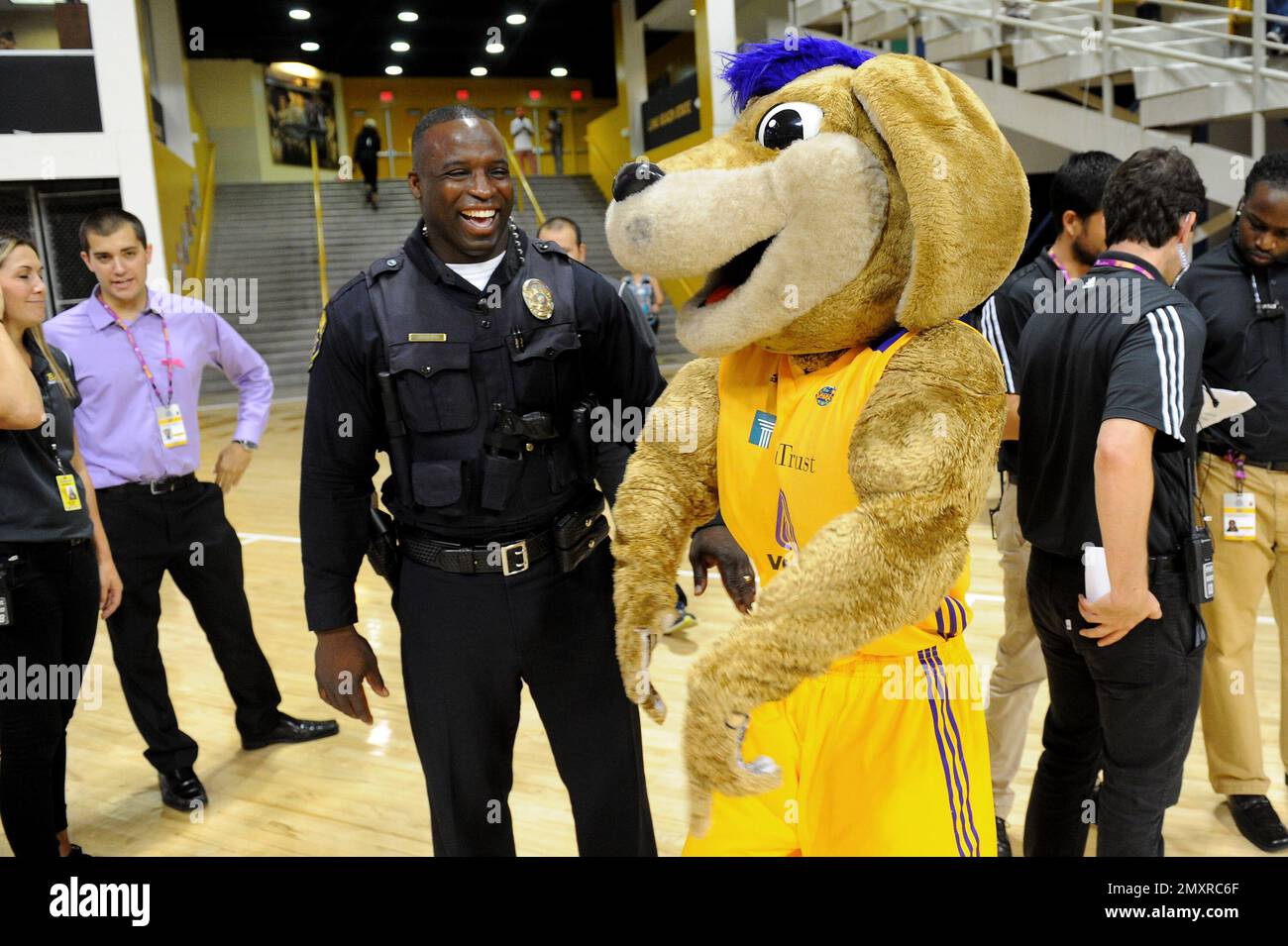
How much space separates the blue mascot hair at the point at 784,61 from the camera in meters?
1.67

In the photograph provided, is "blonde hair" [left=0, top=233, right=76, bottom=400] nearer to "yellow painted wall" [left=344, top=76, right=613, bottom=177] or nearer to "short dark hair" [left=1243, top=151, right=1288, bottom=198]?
"short dark hair" [left=1243, top=151, right=1288, bottom=198]

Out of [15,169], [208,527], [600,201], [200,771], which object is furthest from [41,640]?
[600,201]

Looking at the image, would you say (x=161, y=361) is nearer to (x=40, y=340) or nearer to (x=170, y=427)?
(x=170, y=427)

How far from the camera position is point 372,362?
2.25 metres

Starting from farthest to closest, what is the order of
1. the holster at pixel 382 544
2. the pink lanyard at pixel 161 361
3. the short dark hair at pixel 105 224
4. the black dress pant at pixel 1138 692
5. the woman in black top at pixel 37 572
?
the pink lanyard at pixel 161 361 < the short dark hair at pixel 105 224 < the woman in black top at pixel 37 572 < the holster at pixel 382 544 < the black dress pant at pixel 1138 692

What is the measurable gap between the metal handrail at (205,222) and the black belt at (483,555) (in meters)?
13.9

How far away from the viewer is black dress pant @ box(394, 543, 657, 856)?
228cm

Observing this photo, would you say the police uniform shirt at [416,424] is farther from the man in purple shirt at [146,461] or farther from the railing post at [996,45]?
the railing post at [996,45]

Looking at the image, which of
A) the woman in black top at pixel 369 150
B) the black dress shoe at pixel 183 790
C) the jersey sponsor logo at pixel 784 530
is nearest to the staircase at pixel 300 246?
the woman in black top at pixel 369 150

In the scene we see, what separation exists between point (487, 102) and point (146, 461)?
73.6 feet

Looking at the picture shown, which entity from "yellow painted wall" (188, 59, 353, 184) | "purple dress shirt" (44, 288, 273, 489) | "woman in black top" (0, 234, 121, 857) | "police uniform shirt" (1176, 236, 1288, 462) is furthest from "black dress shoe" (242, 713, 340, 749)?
"yellow painted wall" (188, 59, 353, 184)

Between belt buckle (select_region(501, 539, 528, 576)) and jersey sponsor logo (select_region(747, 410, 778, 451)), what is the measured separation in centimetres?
77

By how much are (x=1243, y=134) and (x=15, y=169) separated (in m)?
12.0

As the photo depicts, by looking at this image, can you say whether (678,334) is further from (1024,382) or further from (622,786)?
(622,786)
